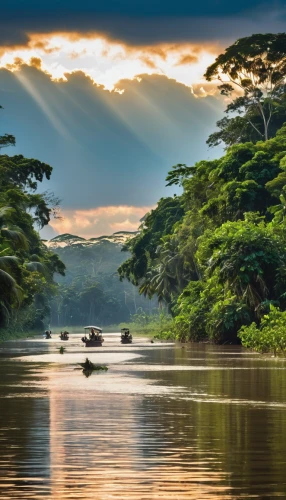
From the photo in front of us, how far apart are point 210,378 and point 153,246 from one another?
243 ft

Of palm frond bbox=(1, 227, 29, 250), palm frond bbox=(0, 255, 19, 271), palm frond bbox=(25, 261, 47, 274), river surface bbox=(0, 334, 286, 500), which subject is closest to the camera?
river surface bbox=(0, 334, 286, 500)

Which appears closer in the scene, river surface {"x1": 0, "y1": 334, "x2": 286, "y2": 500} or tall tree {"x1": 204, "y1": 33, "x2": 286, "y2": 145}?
river surface {"x1": 0, "y1": 334, "x2": 286, "y2": 500}

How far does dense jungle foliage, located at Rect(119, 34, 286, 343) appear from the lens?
60188 mm

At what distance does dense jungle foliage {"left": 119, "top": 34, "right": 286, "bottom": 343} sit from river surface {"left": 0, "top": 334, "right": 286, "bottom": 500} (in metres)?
29.6

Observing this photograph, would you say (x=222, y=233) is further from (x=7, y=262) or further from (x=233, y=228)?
(x=7, y=262)

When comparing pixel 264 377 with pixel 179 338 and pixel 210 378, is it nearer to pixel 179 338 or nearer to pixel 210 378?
pixel 210 378

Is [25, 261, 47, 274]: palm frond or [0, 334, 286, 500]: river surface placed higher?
[25, 261, 47, 274]: palm frond

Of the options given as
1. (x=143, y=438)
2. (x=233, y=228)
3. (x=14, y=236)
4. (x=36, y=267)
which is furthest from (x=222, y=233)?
(x=143, y=438)

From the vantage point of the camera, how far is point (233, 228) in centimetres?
6247

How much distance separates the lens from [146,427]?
689 inches

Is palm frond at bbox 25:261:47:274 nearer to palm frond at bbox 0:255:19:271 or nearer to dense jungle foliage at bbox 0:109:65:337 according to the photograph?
dense jungle foliage at bbox 0:109:65:337

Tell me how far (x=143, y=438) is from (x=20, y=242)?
4860 centimetres

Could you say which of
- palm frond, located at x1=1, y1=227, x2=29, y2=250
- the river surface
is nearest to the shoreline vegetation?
palm frond, located at x1=1, y1=227, x2=29, y2=250

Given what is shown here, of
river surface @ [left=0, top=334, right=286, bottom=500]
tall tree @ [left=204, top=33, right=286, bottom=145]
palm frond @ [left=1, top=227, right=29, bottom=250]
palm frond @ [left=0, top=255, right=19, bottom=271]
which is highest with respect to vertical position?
tall tree @ [left=204, top=33, right=286, bottom=145]
